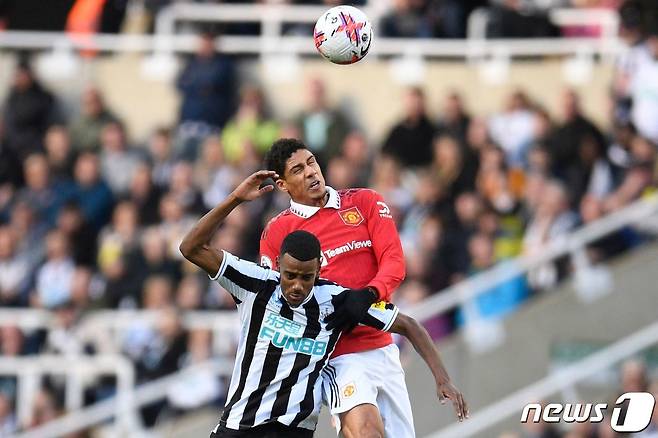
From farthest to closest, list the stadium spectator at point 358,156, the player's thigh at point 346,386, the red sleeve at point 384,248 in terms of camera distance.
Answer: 1. the stadium spectator at point 358,156
2. the player's thigh at point 346,386
3. the red sleeve at point 384,248

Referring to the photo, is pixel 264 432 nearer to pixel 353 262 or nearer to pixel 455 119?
pixel 353 262

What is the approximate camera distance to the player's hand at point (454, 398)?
9148 mm

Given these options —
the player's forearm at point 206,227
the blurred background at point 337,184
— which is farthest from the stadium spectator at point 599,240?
the player's forearm at point 206,227

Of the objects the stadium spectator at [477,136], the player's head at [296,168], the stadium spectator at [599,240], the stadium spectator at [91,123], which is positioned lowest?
the stadium spectator at [599,240]

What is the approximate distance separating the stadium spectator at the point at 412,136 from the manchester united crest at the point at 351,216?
6.63 meters

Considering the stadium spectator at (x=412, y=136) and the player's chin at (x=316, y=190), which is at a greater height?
the player's chin at (x=316, y=190)

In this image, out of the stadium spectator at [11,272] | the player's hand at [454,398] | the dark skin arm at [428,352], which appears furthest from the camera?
the stadium spectator at [11,272]

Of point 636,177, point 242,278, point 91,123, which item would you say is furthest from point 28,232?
point 242,278

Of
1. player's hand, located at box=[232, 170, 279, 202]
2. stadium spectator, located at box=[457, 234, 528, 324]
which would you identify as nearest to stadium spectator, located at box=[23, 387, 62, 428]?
stadium spectator, located at box=[457, 234, 528, 324]

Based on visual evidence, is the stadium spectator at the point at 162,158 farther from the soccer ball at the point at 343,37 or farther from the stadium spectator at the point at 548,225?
the soccer ball at the point at 343,37

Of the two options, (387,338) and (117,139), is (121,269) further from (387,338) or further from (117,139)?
(387,338)

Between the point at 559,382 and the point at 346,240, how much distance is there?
525cm

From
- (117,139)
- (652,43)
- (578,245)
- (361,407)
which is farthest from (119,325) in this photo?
(361,407)

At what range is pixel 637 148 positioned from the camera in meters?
15.1
